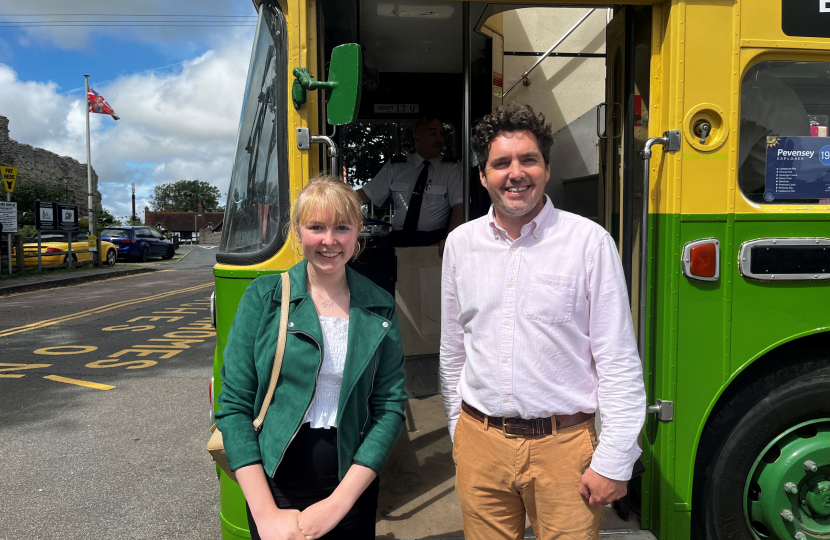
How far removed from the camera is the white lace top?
1647 millimetres

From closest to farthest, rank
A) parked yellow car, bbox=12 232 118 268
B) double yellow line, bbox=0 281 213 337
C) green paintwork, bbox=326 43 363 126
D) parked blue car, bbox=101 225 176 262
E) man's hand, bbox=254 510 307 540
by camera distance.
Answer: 1. man's hand, bbox=254 510 307 540
2. green paintwork, bbox=326 43 363 126
3. double yellow line, bbox=0 281 213 337
4. parked yellow car, bbox=12 232 118 268
5. parked blue car, bbox=101 225 176 262

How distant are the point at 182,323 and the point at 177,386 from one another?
4.08 m

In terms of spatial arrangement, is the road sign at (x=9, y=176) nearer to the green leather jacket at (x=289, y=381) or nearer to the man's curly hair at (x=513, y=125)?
the green leather jacket at (x=289, y=381)

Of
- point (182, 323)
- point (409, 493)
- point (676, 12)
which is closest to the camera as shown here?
point (676, 12)

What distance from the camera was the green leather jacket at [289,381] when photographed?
161 cm

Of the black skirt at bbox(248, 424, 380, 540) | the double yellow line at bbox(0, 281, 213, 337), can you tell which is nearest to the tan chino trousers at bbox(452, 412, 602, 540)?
the black skirt at bbox(248, 424, 380, 540)

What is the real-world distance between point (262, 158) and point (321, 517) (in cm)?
143

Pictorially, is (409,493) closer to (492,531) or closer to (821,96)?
(492,531)

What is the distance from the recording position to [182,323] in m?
10.0

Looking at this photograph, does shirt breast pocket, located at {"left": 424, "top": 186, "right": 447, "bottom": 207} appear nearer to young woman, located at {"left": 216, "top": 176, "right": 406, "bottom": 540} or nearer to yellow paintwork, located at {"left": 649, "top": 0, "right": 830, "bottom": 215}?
yellow paintwork, located at {"left": 649, "top": 0, "right": 830, "bottom": 215}

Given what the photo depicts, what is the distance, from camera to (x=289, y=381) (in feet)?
5.35

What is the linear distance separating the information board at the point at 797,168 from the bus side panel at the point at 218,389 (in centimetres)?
209

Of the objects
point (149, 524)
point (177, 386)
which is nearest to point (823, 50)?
point (149, 524)

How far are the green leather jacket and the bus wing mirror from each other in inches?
25.4
